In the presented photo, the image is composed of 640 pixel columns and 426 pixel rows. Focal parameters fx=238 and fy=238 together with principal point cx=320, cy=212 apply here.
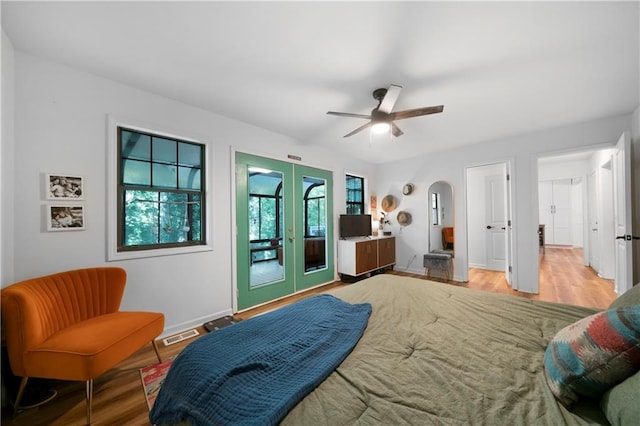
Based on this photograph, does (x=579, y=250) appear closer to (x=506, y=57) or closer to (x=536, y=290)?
(x=536, y=290)

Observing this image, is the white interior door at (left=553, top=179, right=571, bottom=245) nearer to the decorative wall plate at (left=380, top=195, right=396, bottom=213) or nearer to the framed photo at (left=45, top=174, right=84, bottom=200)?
the decorative wall plate at (left=380, top=195, right=396, bottom=213)

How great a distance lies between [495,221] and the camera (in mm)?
5098

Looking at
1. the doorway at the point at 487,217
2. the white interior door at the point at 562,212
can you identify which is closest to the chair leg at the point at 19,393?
the doorway at the point at 487,217

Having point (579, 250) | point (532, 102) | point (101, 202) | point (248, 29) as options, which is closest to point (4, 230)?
point (101, 202)

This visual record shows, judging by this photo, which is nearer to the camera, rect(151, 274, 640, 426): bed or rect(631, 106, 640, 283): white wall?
rect(151, 274, 640, 426): bed

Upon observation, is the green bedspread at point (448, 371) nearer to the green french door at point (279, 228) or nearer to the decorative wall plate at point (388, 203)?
the green french door at point (279, 228)

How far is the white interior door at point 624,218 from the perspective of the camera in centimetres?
252

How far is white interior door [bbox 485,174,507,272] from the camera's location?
4996mm

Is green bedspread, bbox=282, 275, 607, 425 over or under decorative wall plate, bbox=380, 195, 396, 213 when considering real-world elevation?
under

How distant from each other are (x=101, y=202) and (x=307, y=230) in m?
3.04

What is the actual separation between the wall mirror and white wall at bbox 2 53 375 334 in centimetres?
390

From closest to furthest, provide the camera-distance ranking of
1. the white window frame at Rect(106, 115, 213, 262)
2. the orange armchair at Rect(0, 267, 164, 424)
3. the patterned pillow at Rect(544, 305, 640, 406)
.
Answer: the patterned pillow at Rect(544, 305, 640, 406) → the orange armchair at Rect(0, 267, 164, 424) → the white window frame at Rect(106, 115, 213, 262)

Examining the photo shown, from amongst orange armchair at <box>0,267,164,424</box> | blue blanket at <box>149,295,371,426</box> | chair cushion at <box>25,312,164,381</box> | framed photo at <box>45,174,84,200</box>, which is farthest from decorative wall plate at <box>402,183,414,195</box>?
framed photo at <box>45,174,84,200</box>

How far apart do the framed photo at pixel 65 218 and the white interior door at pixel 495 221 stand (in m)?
6.49
